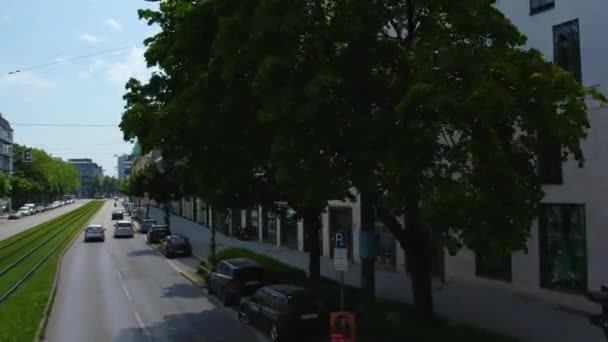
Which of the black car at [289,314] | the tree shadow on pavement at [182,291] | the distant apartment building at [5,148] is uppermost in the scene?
the distant apartment building at [5,148]

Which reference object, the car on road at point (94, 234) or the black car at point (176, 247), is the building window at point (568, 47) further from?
the car on road at point (94, 234)

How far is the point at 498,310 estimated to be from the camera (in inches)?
677

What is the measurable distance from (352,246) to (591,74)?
51.5 ft

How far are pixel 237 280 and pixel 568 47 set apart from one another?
12.7m

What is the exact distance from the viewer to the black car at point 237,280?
Answer: 2000 cm

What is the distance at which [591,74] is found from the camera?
54.6 feet

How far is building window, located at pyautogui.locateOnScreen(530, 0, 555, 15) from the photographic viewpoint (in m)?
18.1

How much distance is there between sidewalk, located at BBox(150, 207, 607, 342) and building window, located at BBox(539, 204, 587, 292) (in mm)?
866

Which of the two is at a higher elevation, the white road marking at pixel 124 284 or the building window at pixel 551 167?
the building window at pixel 551 167

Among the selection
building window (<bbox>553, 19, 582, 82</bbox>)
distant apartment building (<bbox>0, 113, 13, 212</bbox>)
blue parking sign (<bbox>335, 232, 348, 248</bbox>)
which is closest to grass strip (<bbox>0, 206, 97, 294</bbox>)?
blue parking sign (<bbox>335, 232, 348, 248</bbox>)

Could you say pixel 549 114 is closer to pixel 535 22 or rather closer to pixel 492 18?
pixel 492 18

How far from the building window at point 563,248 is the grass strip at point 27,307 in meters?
14.4

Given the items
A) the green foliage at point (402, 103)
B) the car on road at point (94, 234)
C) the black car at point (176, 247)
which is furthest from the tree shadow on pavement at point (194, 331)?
the car on road at point (94, 234)

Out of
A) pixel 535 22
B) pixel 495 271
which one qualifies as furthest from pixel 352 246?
Answer: pixel 535 22
